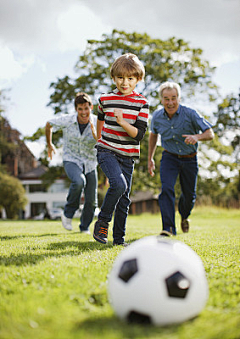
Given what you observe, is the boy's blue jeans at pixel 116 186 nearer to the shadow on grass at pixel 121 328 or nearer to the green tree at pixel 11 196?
the shadow on grass at pixel 121 328

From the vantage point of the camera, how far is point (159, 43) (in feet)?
80.7

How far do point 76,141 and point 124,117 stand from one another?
2.33 metres

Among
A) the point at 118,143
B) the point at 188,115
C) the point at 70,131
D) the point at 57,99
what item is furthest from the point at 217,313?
the point at 57,99

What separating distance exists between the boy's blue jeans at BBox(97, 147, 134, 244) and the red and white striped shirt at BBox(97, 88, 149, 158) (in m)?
0.11

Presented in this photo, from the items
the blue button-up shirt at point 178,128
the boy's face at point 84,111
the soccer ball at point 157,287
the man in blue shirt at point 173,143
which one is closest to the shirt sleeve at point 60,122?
the boy's face at point 84,111

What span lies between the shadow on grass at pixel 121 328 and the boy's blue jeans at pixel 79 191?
13.8 feet

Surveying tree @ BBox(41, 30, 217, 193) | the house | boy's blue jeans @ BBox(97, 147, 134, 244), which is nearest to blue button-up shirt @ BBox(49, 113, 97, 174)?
boy's blue jeans @ BBox(97, 147, 134, 244)

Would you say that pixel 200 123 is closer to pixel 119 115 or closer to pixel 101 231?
pixel 119 115

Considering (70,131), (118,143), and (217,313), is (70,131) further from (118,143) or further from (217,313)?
(217,313)

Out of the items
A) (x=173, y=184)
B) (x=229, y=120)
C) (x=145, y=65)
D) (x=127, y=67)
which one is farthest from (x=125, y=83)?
(x=229, y=120)

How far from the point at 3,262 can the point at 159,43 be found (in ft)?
78.9

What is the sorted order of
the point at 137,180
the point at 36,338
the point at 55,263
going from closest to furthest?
1. the point at 36,338
2. the point at 55,263
3. the point at 137,180

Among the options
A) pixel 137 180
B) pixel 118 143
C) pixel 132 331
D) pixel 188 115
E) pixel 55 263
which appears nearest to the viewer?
pixel 132 331

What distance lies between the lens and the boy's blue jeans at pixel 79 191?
595cm
